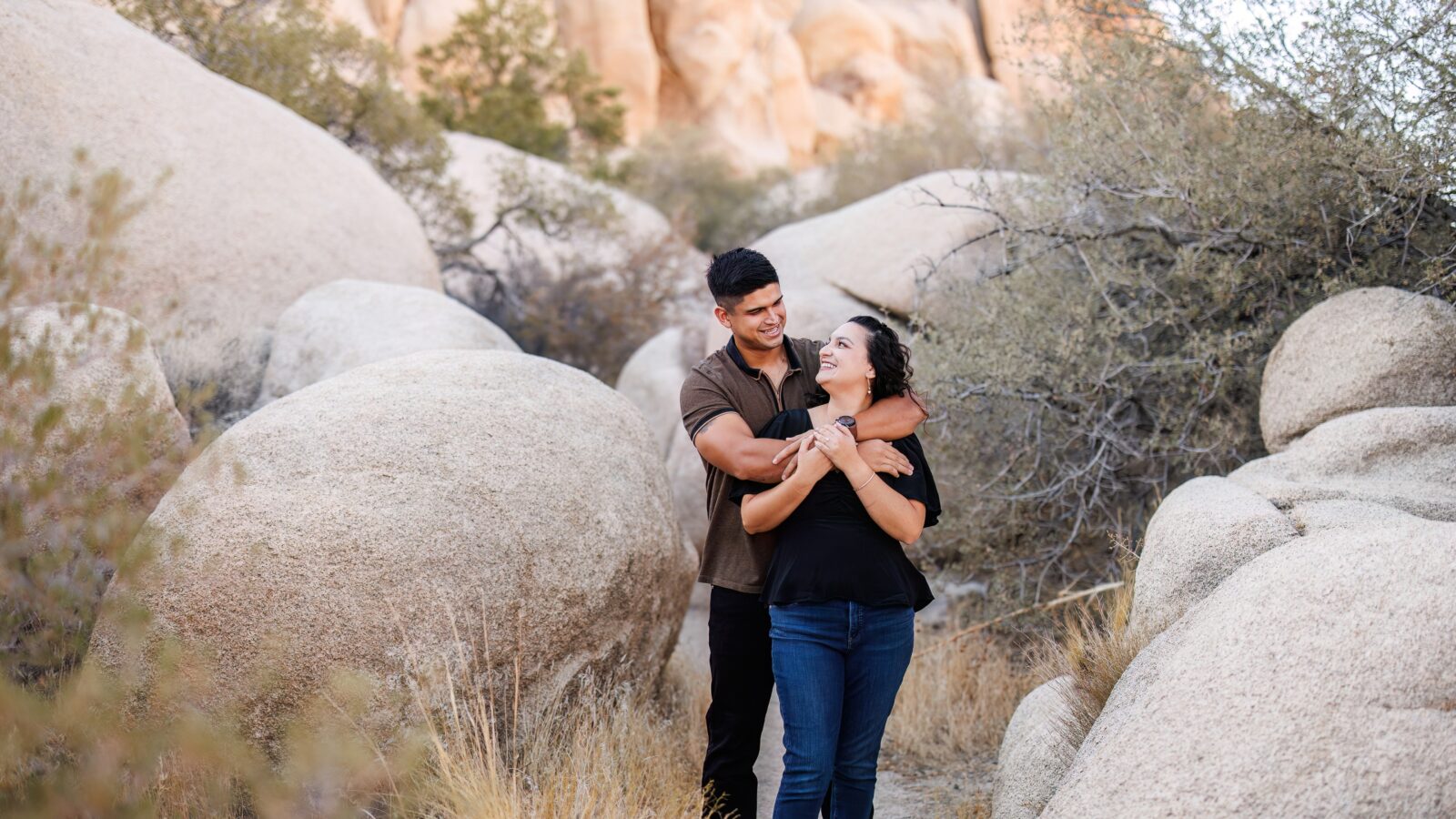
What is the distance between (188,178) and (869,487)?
230 inches

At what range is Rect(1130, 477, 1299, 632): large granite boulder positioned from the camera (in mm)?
3992

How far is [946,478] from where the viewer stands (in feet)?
21.5

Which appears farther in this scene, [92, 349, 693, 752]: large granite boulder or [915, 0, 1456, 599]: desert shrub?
[915, 0, 1456, 599]: desert shrub

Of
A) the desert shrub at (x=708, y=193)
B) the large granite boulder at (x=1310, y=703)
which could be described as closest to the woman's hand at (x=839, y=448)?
the large granite boulder at (x=1310, y=703)

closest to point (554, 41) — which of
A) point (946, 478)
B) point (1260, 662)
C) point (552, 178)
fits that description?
point (552, 178)

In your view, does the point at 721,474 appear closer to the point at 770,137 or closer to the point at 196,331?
the point at 196,331

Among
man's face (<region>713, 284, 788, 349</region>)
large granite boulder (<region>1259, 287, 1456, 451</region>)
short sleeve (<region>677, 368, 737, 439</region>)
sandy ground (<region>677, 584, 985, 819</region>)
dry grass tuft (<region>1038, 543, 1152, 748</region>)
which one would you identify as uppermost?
man's face (<region>713, 284, 788, 349</region>)

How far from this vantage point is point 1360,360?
16.5ft

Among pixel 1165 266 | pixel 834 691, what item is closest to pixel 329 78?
pixel 1165 266

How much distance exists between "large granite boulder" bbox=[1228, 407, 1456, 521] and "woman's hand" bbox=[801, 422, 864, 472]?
78.4 inches

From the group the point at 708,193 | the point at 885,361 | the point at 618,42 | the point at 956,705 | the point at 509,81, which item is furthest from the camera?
the point at 618,42

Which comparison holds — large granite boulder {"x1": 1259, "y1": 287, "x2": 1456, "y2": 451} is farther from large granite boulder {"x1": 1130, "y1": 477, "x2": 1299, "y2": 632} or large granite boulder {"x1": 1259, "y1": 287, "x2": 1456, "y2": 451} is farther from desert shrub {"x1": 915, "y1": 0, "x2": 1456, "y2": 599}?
large granite boulder {"x1": 1130, "y1": 477, "x2": 1299, "y2": 632}

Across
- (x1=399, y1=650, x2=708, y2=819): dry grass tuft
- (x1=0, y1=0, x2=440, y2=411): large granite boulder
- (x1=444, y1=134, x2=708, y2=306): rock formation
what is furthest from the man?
(x1=444, y1=134, x2=708, y2=306): rock formation

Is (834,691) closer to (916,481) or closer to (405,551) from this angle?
(916,481)
